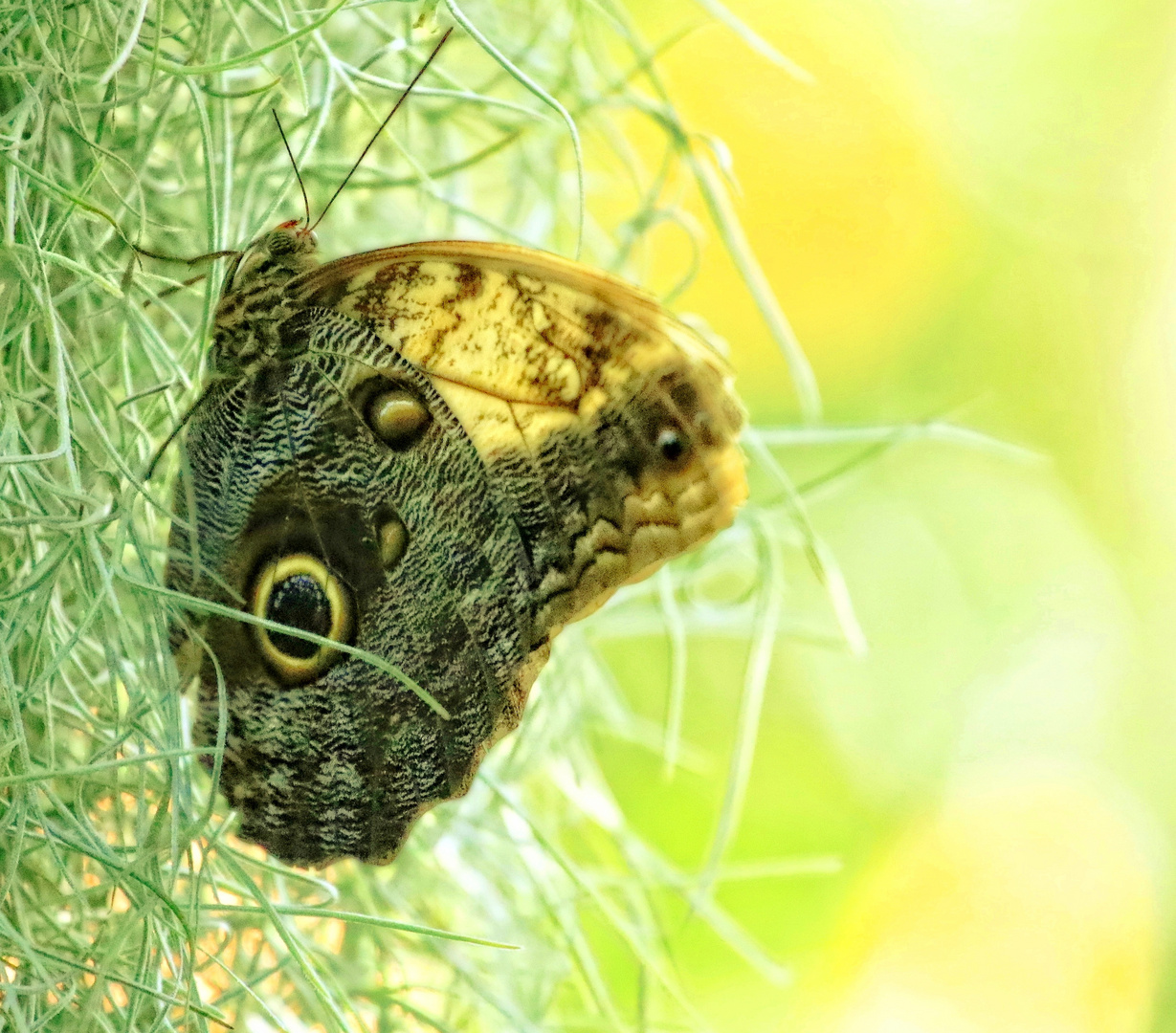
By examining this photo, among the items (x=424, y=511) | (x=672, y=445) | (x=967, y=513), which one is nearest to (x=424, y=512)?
(x=424, y=511)

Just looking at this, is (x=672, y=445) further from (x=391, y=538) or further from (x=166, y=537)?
(x=166, y=537)

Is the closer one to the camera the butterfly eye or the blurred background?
the butterfly eye

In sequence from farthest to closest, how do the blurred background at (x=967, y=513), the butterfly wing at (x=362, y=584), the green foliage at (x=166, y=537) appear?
A: the blurred background at (x=967, y=513) < the butterfly wing at (x=362, y=584) < the green foliage at (x=166, y=537)

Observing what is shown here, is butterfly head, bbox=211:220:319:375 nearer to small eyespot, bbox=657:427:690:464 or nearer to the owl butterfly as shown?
the owl butterfly

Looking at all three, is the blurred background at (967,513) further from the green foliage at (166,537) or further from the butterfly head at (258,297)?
the butterfly head at (258,297)

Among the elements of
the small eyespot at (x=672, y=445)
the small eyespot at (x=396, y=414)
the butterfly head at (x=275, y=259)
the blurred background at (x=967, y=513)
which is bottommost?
the blurred background at (x=967, y=513)

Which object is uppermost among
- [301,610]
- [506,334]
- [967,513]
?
[506,334]

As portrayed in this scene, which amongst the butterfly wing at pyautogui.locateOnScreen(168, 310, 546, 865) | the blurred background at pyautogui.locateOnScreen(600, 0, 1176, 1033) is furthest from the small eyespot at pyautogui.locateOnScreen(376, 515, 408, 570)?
the blurred background at pyautogui.locateOnScreen(600, 0, 1176, 1033)

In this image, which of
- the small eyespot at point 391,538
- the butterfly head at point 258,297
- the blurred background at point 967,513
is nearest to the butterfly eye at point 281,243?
the butterfly head at point 258,297
